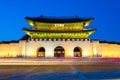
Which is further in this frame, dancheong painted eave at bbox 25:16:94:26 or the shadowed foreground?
dancheong painted eave at bbox 25:16:94:26

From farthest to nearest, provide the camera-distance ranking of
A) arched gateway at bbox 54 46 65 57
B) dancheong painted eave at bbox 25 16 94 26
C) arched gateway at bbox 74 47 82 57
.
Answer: dancheong painted eave at bbox 25 16 94 26, arched gateway at bbox 74 47 82 57, arched gateway at bbox 54 46 65 57

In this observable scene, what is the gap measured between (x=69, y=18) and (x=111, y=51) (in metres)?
12.4

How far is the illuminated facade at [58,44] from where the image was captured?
4775 cm

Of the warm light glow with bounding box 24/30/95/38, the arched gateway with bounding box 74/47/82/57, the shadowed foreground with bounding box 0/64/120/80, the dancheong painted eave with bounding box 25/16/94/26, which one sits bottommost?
the shadowed foreground with bounding box 0/64/120/80

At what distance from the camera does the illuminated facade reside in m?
47.8

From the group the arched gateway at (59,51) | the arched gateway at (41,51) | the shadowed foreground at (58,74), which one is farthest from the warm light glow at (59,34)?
the shadowed foreground at (58,74)

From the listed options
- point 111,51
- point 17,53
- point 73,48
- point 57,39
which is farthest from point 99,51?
point 17,53

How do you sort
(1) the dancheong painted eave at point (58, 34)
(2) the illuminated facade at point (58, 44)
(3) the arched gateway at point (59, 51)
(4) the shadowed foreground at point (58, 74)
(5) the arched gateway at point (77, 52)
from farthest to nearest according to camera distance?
(5) the arched gateway at point (77, 52) < (3) the arched gateway at point (59, 51) < (1) the dancheong painted eave at point (58, 34) < (2) the illuminated facade at point (58, 44) < (4) the shadowed foreground at point (58, 74)

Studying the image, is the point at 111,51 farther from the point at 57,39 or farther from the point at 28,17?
the point at 28,17

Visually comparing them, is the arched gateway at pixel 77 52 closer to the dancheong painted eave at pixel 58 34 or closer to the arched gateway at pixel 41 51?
the dancheong painted eave at pixel 58 34

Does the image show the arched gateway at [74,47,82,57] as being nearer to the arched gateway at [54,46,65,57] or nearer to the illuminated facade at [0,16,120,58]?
the illuminated facade at [0,16,120,58]

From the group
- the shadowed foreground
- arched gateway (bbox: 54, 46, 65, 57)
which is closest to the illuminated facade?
arched gateway (bbox: 54, 46, 65, 57)

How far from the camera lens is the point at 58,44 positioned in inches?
1913

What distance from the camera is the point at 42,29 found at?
50.8 meters
